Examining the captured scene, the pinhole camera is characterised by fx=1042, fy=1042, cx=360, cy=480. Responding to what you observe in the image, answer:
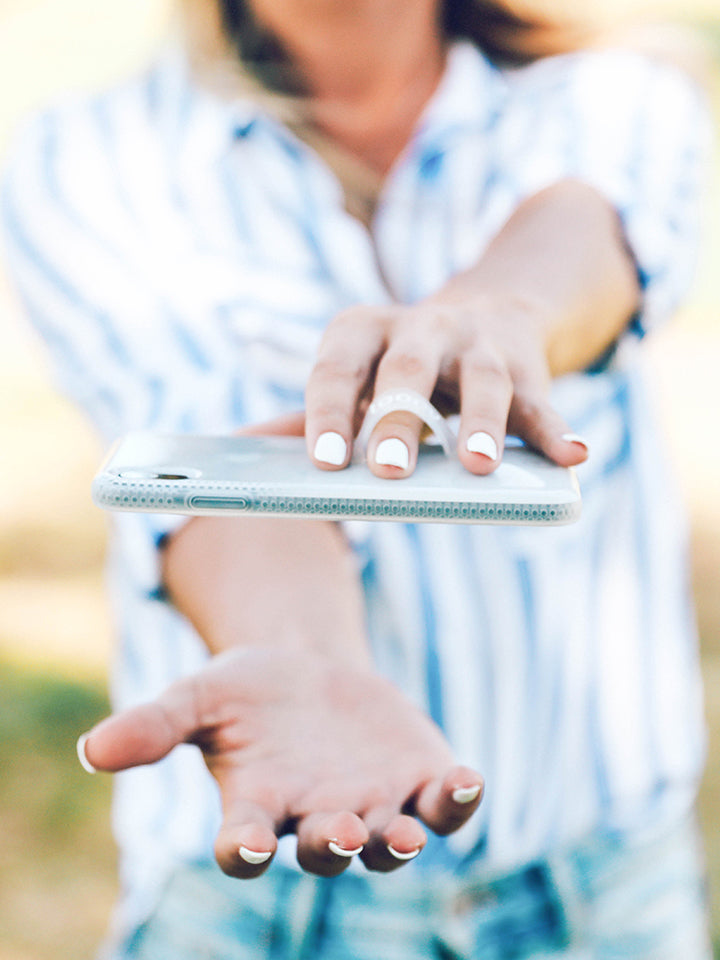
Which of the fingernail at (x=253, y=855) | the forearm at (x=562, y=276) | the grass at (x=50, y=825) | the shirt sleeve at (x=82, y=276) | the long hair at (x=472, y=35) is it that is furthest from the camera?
the grass at (x=50, y=825)

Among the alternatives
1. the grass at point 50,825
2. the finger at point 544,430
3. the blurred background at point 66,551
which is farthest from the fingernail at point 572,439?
the grass at point 50,825

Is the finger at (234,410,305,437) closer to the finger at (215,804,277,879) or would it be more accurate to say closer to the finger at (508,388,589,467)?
the finger at (508,388,589,467)

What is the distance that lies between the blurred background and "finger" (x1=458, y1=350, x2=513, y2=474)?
95cm

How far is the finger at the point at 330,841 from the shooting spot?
0.75 meters

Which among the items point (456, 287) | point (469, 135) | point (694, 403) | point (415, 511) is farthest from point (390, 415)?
point (694, 403)

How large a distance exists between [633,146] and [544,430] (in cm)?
66

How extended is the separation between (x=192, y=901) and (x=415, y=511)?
75cm

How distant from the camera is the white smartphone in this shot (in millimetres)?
793

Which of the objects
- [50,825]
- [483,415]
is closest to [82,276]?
[483,415]

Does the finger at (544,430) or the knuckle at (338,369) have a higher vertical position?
the knuckle at (338,369)

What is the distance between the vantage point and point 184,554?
112 centimetres

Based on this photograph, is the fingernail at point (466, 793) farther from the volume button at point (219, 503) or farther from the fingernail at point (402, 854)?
the volume button at point (219, 503)

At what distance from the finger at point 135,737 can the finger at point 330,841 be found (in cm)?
13

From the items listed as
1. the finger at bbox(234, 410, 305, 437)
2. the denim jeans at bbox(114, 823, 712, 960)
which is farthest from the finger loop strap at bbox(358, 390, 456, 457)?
the denim jeans at bbox(114, 823, 712, 960)
